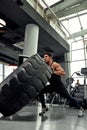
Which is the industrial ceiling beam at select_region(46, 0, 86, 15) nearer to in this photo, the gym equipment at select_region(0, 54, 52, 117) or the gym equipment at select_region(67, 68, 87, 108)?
the gym equipment at select_region(67, 68, 87, 108)

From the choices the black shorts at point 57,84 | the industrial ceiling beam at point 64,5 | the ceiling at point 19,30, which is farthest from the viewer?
the industrial ceiling beam at point 64,5

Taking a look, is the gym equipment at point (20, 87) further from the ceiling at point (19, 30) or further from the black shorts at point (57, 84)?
the ceiling at point (19, 30)

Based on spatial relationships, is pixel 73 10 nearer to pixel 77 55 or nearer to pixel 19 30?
pixel 19 30

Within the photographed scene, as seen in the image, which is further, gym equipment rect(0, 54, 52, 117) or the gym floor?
the gym floor

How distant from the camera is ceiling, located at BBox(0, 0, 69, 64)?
5.85 metres

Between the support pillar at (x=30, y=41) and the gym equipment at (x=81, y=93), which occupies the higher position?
the support pillar at (x=30, y=41)

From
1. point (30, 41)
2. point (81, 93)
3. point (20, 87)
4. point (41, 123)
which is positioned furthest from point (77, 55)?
point (20, 87)

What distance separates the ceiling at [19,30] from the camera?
585cm

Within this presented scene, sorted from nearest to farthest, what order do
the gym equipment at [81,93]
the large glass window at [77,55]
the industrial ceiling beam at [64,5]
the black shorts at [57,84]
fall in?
the black shorts at [57,84], the gym equipment at [81,93], the industrial ceiling beam at [64,5], the large glass window at [77,55]

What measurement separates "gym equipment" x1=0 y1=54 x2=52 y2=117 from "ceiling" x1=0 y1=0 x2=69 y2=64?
14.1 ft

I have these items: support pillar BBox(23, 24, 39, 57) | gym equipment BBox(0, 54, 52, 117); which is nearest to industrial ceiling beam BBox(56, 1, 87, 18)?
support pillar BBox(23, 24, 39, 57)

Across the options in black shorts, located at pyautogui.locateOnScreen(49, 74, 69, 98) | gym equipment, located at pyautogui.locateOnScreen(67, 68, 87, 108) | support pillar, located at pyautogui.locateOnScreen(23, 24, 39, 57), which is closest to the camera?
black shorts, located at pyautogui.locateOnScreen(49, 74, 69, 98)

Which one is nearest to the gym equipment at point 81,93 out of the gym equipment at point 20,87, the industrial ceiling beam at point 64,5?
the industrial ceiling beam at point 64,5

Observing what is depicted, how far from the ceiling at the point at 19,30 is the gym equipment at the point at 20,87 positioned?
4.30m
